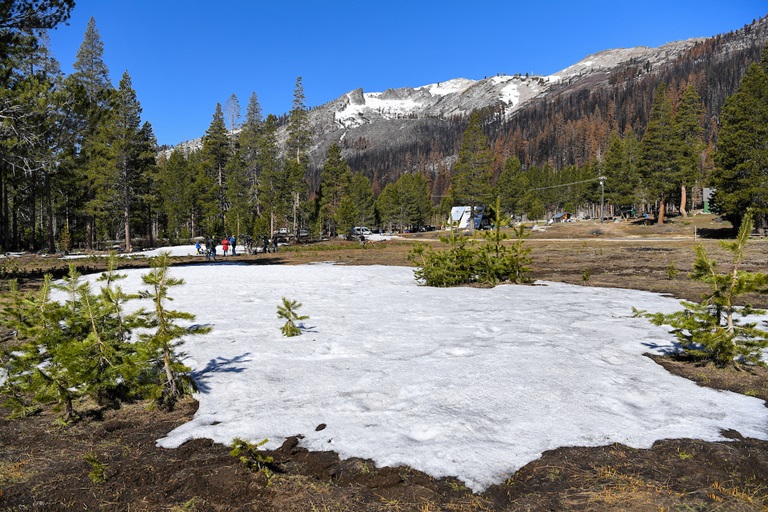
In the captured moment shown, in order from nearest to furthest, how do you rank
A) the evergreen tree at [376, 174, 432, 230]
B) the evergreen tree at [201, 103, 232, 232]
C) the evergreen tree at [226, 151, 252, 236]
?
the evergreen tree at [226, 151, 252, 236] < the evergreen tree at [201, 103, 232, 232] < the evergreen tree at [376, 174, 432, 230]

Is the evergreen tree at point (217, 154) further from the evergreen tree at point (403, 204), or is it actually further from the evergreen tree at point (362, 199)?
the evergreen tree at point (403, 204)

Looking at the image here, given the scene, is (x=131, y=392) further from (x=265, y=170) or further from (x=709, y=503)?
(x=265, y=170)

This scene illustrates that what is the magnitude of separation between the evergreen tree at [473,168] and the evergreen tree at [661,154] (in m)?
19.3

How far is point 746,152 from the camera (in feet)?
105

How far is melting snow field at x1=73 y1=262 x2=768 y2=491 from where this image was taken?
12.1ft

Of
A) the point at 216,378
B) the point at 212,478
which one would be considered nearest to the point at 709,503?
the point at 212,478

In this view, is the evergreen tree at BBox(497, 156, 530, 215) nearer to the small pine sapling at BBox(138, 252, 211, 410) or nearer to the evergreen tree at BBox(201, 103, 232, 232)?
Answer: the evergreen tree at BBox(201, 103, 232, 232)

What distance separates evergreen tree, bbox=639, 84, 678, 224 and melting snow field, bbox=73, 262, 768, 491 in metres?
49.0

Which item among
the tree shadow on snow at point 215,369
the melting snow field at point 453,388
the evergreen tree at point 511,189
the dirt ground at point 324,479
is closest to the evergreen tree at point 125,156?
the melting snow field at point 453,388

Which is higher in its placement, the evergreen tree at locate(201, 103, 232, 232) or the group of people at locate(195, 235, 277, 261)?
the evergreen tree at locate(201, 103, 232, 232)

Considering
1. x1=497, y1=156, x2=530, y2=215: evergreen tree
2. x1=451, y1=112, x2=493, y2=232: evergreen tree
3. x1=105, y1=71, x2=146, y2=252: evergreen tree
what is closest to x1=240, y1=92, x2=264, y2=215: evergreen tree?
x1=105, y1=71, x2=146, y2=252: evergreen tree

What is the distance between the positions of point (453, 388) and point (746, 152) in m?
39.8

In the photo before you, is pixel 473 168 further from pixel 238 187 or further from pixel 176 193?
pixel 176 193

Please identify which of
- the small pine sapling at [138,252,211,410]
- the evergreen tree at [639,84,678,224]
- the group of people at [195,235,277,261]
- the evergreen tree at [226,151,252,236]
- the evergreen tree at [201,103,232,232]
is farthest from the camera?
the evergreen tree at [201,103,232,232]
